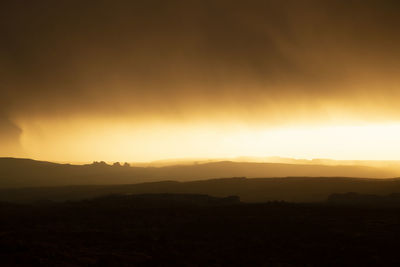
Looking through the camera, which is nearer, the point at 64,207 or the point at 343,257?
the point at 343,257

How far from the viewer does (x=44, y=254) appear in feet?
83.6

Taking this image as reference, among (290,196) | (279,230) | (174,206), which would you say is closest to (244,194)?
(290,196)

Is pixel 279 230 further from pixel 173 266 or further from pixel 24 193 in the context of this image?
pixel 24 193

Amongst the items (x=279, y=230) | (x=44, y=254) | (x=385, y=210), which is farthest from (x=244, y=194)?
(x=44, y=254)

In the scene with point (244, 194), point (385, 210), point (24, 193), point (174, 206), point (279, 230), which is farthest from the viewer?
point (24, 193)

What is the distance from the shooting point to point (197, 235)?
32.9 metres

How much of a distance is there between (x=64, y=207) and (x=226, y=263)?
29.2 meters

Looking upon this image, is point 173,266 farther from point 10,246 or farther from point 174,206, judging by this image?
point 174,206

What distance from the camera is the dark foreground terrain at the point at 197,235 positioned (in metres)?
25.7

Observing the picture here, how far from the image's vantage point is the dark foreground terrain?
84.2 feet

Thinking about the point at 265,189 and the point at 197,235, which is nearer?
the point at 197,235

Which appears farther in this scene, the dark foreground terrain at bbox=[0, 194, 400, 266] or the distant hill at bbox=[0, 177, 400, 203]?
the distant hill at bbox=[0, 177, 400, 203]

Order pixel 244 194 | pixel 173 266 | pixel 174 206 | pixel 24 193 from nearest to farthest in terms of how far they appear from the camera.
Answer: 1. pixel 173 266
2. pixel 174 206
3. pixel 244 194
4. pixel 24 193

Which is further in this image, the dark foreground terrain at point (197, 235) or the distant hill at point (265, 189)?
the distant hill at point (265, 189)
